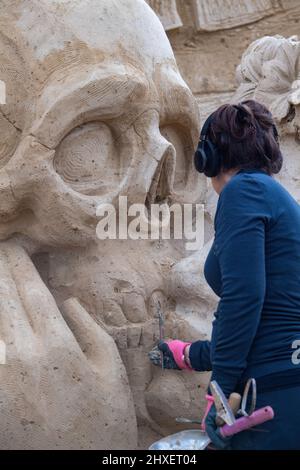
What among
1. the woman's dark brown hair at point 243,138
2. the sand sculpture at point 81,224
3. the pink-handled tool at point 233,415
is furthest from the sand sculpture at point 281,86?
the pink-handled tool at point 233,415

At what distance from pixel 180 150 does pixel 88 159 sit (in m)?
0.45

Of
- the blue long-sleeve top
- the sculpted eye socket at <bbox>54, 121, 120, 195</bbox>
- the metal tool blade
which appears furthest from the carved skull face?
the metal tool blade

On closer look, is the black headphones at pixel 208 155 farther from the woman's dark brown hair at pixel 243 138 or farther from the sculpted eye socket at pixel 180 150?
the sculpted eye socket at pixel 180 150

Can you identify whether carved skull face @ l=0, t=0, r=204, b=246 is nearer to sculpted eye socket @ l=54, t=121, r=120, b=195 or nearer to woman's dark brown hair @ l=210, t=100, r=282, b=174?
sculpted eye socket @ l=54, t=121, r=120, b=195

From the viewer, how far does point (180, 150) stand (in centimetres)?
268

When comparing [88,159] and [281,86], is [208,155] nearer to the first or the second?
[88,159]

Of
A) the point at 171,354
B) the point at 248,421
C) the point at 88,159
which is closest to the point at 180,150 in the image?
the point at 88,159

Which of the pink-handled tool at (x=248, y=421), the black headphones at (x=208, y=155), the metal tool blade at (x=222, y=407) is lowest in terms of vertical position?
the pink-handled tool at (x=248, y=421)

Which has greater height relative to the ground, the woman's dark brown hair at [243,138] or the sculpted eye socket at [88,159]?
the woman's dark brown hair at [243,138]

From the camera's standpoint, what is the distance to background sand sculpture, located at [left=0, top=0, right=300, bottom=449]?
216 centimetres

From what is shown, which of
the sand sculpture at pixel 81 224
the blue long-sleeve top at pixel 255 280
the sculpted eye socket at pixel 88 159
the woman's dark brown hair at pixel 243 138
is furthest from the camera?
the sculpted eye socket at pixel 88 159

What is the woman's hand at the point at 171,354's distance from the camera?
219 centimetres
